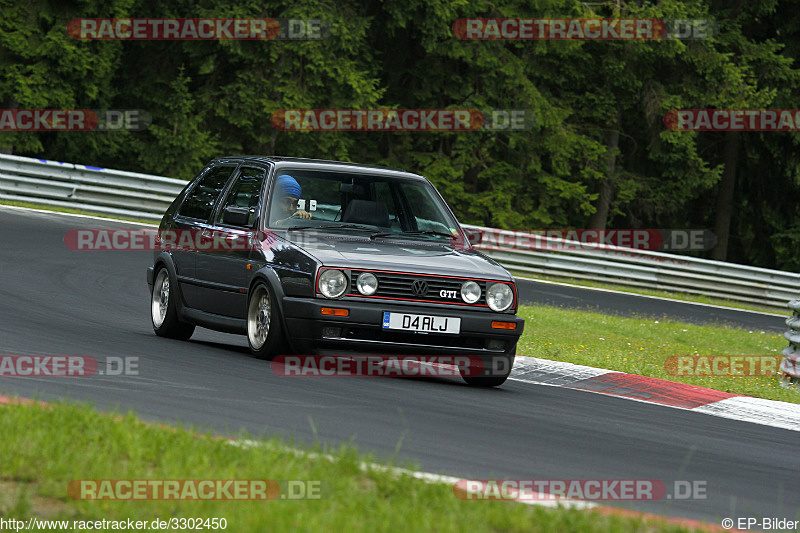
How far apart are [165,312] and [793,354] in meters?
5.95

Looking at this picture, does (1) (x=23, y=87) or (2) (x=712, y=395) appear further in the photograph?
(1) (x=23, y=87)

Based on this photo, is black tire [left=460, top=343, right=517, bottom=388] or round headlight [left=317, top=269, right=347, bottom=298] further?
black tire [left=460, top=343, right=517, bottom=388]

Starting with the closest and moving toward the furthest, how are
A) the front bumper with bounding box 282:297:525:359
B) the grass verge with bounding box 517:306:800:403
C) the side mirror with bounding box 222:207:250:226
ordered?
the front bumper with bounding box 282:297:525:359
the side mirror with bounding box 222:207:250:226
the grass verge with bounding box 517:306:800:403

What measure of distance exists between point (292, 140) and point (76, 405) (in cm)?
2511

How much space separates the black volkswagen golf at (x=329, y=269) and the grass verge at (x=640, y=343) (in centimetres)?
223

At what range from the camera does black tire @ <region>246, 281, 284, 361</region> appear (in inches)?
352

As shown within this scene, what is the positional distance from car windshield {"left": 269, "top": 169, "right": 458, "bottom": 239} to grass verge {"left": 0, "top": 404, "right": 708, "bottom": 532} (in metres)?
4.15

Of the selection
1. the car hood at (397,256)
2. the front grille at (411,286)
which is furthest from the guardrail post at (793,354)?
the front grille at (411,286)

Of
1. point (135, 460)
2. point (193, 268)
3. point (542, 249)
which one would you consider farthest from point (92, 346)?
point (542, 249)

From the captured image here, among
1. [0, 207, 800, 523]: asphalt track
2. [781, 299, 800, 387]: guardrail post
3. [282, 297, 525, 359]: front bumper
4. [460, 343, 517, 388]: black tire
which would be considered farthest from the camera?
[781, 299, 800, 387]: guardrail post

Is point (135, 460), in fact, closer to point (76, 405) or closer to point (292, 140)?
point (76, 405)

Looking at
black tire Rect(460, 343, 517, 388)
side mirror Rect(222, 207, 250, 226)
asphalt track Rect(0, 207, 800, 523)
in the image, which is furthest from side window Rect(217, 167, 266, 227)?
black tire Rect(460, 343, 517, 388)

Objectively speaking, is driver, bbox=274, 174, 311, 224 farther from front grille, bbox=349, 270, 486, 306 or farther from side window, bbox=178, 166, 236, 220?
front grille, bbox=349, 270, 486, 306

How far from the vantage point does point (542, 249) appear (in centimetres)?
2411
